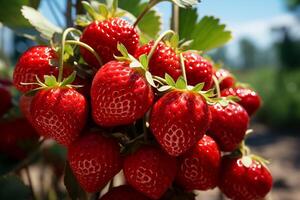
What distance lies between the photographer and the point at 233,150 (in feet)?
1.75

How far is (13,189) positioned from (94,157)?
9.7 inches

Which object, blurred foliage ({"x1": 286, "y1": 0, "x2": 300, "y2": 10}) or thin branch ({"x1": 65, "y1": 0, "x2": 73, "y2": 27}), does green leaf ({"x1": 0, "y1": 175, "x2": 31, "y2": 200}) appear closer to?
thin branch ({"x1": 65, "y1": 0, "x2": 73, "y2": 27})

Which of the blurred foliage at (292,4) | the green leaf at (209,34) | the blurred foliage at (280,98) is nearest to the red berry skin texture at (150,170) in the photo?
the green leaf at (209,34)

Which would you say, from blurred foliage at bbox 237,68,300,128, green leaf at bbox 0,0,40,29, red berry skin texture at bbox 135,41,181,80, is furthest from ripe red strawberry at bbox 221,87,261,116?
blurred foliage at bbox 237,68,300,128

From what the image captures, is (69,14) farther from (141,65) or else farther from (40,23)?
(141,65)

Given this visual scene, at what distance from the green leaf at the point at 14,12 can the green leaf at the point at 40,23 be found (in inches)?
1.3

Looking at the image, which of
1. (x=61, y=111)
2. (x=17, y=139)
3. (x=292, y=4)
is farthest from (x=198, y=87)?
(x=292, y=4)

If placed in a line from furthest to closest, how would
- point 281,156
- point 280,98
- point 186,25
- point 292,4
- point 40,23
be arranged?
point 292,4 < point 280,98 < point 281,156 < point 186,25 < point 40,23

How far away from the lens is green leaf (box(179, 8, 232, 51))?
65 cm

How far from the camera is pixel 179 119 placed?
0.44m

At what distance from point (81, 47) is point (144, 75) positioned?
3.0 inches

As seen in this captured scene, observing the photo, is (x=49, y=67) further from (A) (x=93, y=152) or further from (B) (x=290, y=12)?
(B) (x=290, y=12)

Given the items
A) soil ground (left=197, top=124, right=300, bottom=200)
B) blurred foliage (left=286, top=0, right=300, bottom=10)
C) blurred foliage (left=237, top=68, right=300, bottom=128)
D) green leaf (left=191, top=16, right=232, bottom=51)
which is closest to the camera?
green leaf (left=191, top=16, right=232, bottom=51)

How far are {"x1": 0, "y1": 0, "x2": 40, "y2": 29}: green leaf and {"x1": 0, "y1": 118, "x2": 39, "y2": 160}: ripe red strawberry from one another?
0.15 meters
